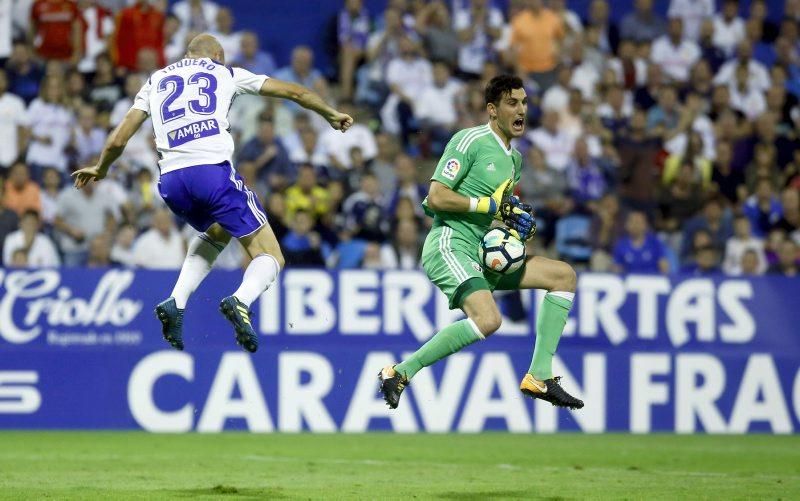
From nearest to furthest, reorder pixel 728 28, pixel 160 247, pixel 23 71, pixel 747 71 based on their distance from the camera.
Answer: pixel 160 247 < pixel 23 71 < pixel 747 71 < pixel 728 28

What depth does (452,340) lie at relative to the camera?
397 inches

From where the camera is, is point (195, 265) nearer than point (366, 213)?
Yes

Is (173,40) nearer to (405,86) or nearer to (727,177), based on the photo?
(405,86)

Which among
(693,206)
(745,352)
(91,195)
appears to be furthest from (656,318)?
(91,195)

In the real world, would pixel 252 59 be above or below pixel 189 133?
above

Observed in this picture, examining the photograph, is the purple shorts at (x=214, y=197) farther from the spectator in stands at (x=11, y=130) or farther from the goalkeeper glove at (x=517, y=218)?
the spectator in stands at (x=11, y=130)

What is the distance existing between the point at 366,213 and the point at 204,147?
6.62 meters

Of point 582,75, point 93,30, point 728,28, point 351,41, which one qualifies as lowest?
point 582,75

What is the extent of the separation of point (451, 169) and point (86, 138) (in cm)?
817

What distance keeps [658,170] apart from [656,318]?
3.36 metres

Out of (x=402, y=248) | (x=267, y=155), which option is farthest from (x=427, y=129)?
(x=402, y=248)

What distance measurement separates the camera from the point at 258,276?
33.6ft

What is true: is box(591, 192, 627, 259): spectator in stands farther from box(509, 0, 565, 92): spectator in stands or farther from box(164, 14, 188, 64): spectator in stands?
box(164, 14, 188, 64): spectator in stands

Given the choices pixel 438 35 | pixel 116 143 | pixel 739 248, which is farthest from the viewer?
pixel 438 35
